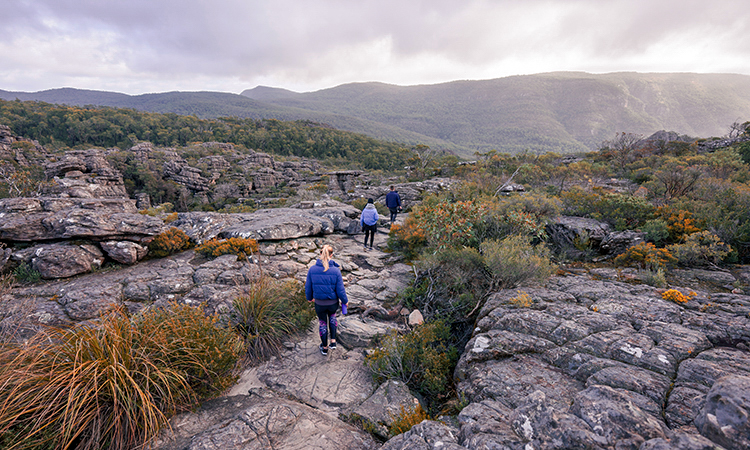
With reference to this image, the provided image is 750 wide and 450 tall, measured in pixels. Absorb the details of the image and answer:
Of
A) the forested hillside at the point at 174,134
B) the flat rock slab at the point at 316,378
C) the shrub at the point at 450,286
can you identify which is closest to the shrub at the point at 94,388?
the flat rock slab at the point at 316,378

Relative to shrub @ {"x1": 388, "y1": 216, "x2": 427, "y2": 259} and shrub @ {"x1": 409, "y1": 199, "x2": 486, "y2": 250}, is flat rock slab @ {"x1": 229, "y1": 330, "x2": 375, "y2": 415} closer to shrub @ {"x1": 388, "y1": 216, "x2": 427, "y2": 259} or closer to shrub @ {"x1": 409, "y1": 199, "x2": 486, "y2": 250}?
shrub @ {"x1": 409, "y1": 199, "x2": 486, "y2": 250}

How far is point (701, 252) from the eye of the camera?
6.50 meters

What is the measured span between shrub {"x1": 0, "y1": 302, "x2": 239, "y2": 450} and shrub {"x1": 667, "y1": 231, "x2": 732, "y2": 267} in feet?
33.0

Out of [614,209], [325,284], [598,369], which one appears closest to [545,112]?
[614,209]

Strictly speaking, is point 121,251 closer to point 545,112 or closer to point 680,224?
point 680,224

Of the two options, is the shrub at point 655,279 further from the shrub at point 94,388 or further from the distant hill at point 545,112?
the distant hill at point 545,112

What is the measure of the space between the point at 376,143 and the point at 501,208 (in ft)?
234

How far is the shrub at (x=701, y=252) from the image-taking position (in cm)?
631

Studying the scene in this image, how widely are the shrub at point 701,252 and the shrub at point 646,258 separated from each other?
0.73ft

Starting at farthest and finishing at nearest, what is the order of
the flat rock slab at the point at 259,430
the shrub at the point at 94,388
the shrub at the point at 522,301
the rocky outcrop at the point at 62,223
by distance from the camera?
the rocky outcrop at the point at 62,223 < the shrub at the point at 522,301 < the flat rock slab at the point at 259,430 < the shrub at the point at 94,388

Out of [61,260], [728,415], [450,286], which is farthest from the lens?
[61,260]

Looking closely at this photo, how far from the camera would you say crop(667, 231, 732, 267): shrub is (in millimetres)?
6310

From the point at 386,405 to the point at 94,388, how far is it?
10.6 ft

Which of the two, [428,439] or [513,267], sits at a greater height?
[513,267]
